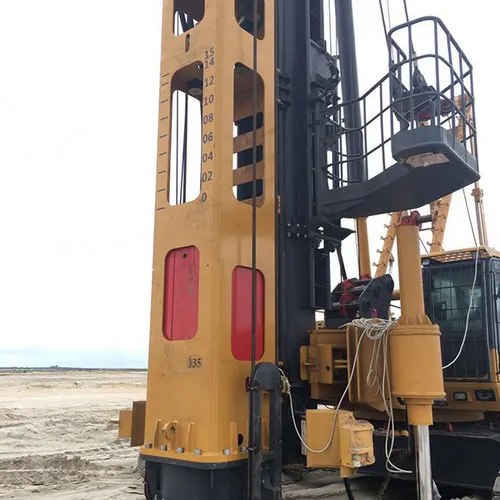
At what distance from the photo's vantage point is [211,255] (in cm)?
414

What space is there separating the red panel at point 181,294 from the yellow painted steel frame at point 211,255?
5 centimetres

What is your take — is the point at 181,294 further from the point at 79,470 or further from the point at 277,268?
the point at 79,470

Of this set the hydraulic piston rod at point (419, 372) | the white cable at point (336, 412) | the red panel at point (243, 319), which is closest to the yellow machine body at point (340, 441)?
the white cable at point (336, 412)

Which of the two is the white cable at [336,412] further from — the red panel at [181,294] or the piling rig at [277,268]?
the red panel at [181,294]

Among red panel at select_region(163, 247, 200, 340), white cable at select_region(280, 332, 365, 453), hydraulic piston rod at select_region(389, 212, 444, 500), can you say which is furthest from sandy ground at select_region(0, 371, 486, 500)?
red panel at select_region(163, 247, 200, 340)

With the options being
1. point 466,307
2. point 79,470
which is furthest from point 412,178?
point 79,470

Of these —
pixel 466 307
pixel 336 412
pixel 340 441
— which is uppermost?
pixel 466 307

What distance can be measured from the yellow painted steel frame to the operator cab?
10.2 feet

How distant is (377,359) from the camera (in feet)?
14.5

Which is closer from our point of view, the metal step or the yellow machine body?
the yellow machine body

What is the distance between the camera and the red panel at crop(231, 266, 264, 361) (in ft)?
13.8

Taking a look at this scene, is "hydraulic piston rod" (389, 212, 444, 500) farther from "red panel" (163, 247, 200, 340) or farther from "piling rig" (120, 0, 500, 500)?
"red panel" (163, 247, 200, 340)

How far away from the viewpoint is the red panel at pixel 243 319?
4.21 m

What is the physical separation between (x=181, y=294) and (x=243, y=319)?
50cm
